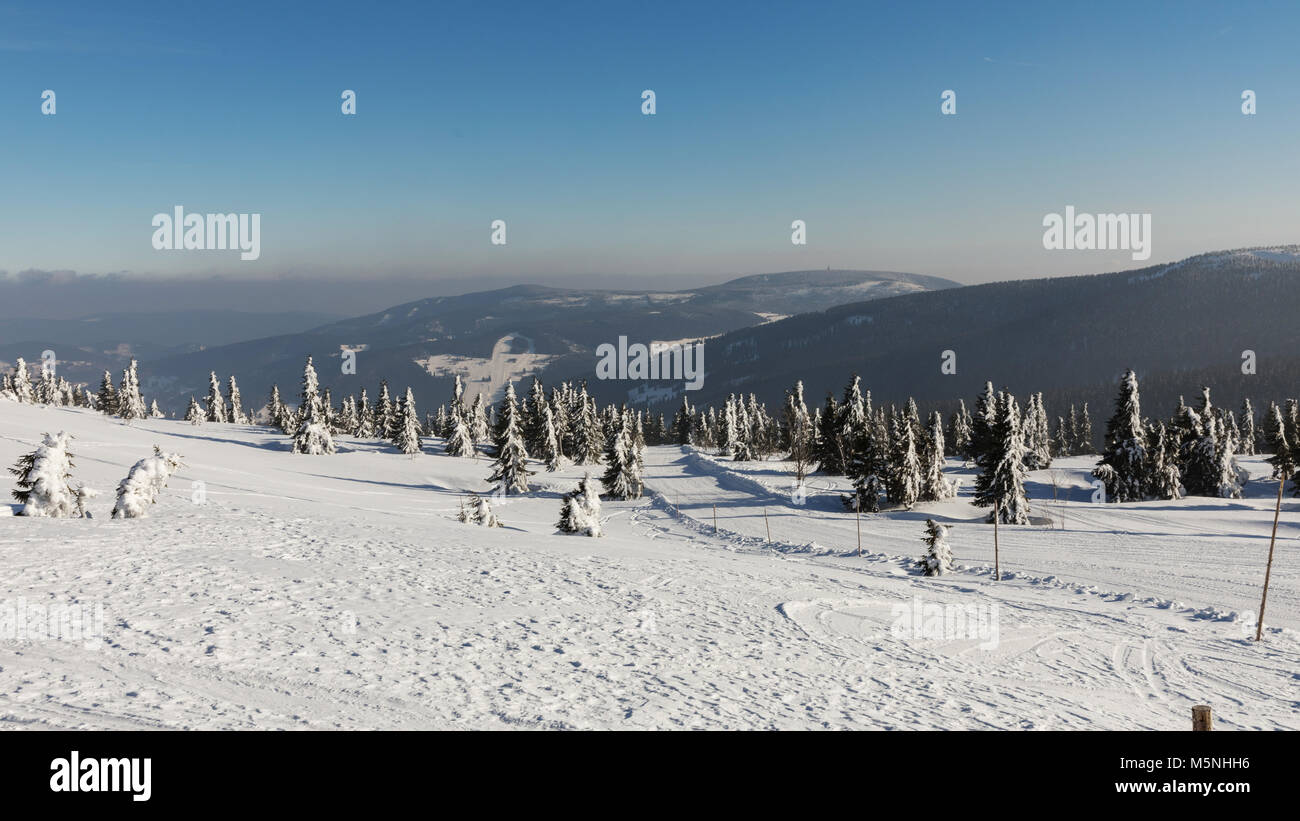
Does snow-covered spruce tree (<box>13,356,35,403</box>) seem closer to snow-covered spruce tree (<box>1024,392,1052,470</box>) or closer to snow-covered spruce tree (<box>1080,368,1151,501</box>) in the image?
snow-covered spruce tree (<box>1080,368,1151,501</box>)

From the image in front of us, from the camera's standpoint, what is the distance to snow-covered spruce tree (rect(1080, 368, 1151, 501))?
59.0m

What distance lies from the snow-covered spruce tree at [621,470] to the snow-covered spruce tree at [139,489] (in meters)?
41.4

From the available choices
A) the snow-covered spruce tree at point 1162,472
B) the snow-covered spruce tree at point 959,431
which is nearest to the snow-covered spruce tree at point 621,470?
the snow-covered spruce tree at point 1162,472

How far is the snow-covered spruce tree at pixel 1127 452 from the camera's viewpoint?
59.0 m

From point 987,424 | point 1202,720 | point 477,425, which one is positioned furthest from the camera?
point 477,425

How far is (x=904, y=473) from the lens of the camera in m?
53.6

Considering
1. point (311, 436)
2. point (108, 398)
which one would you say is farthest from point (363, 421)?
point (311, 436)

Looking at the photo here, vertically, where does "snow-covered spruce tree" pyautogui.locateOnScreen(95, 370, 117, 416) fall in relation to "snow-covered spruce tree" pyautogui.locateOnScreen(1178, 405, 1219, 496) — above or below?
above

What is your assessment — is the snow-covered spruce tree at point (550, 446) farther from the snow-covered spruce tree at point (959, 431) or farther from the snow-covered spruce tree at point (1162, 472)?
the snow-covered spruce tree at point (959, 431)

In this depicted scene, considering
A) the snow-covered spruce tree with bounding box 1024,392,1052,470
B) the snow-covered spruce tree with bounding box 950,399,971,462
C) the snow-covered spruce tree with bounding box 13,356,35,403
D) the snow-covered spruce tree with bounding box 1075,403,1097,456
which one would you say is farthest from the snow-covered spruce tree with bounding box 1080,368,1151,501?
the snow-covered spruce tree with bounding box 13,356,35,403

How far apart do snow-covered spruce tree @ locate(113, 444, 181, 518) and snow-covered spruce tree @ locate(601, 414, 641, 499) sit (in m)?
41.4

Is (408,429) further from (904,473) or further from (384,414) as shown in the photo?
(904,473)

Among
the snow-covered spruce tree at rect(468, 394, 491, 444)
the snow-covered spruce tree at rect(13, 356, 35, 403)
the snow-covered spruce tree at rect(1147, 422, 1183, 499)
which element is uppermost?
the snow-covered spruce tree at rect(13, 356, 35, 403)

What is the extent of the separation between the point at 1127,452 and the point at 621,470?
4562 centimetres
